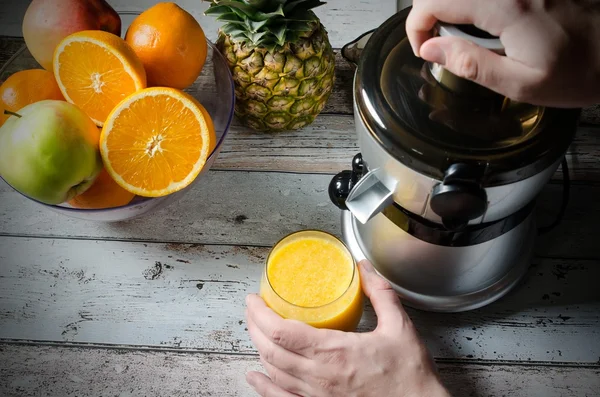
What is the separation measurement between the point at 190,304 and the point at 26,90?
16.0 inches

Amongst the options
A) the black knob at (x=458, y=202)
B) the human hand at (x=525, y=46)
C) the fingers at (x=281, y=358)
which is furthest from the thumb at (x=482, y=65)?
the fingers at (x=281, y=358)

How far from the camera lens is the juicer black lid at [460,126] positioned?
0.66 metres

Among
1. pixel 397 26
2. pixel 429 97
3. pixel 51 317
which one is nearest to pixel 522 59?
pixel 429 97

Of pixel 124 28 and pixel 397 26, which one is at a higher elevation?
pixel 397 26

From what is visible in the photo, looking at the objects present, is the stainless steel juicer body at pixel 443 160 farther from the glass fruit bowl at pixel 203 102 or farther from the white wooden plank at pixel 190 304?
the glass fruit bowl at pixel 203 102

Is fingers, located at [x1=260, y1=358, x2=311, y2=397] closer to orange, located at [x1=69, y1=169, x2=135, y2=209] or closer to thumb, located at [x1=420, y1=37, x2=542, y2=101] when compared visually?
orange, located at [x1=69, y1=169, x2=135, y2=209]

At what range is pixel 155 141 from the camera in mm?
833

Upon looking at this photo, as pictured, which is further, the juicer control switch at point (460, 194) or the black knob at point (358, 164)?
the black knob at point (358, 164)

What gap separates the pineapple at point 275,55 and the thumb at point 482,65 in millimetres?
343

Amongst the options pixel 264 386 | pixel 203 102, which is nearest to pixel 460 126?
pixel 264 386

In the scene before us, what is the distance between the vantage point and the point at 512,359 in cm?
85

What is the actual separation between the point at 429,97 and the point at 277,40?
33cm

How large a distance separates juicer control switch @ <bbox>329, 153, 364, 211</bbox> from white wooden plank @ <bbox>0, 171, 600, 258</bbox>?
3.1 inches

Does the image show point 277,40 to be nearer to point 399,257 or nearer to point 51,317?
point 399,257
